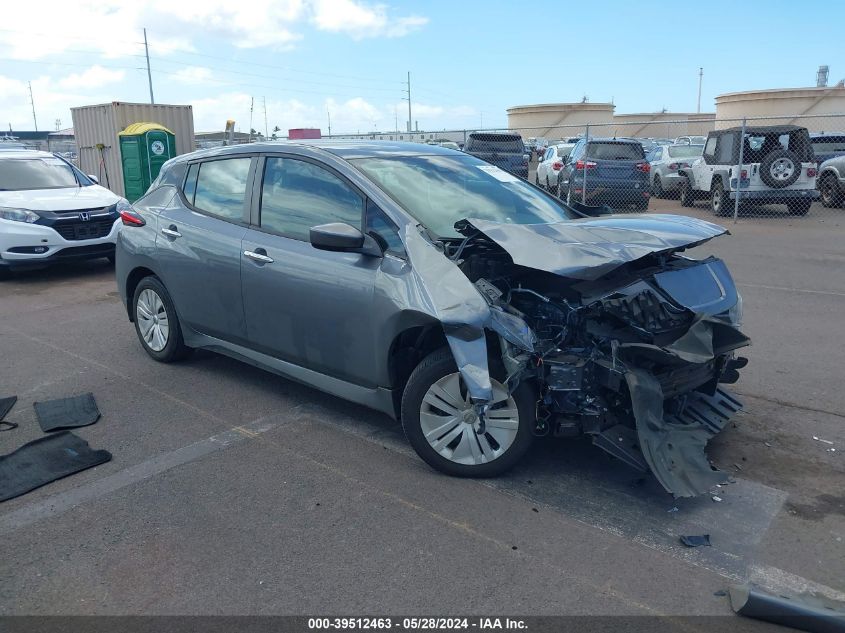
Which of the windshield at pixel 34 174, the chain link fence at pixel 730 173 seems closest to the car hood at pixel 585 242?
the windshield at pixel 34 174

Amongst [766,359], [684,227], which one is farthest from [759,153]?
[684,227]

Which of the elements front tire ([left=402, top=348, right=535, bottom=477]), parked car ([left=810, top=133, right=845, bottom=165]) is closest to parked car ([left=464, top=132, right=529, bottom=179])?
parked car ([left=810, top=133, right=845, bottom=165])

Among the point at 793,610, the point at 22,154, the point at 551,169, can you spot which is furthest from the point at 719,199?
the point at 793,610

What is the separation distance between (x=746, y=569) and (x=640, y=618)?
0.65m

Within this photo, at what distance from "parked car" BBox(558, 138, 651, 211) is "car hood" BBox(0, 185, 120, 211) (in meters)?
9.61

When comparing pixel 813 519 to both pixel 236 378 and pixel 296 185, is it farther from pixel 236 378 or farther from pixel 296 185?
pixel 236 378

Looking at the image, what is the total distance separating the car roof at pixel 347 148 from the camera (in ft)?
16.2

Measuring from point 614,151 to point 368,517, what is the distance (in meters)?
14.7

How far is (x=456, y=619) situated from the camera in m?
2.92

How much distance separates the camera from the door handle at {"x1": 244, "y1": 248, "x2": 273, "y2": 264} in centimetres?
482

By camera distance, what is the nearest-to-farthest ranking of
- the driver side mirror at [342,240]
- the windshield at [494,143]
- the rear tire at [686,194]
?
the driver side mirror at [342,240]
the rear tire at [686,194]
the windshield at [494,143]

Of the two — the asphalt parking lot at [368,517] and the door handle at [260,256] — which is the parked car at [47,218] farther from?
the door handle at [260,256]

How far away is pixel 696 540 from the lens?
346 cm

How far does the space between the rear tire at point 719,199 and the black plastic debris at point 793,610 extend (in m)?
14.6
